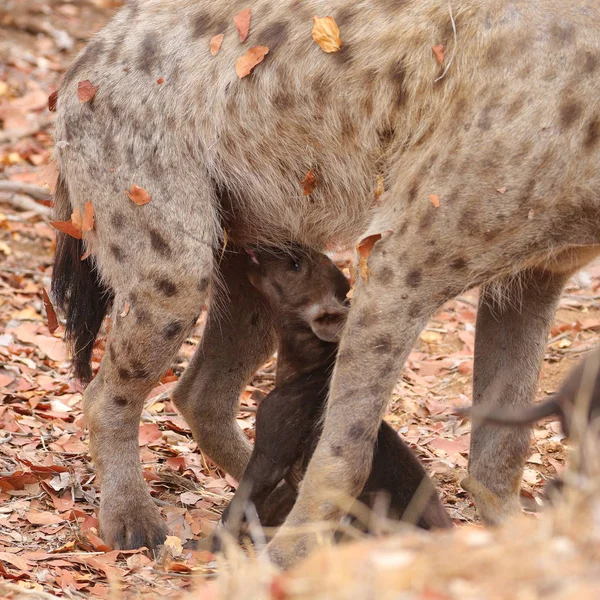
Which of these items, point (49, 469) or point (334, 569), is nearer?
point (334, 569)

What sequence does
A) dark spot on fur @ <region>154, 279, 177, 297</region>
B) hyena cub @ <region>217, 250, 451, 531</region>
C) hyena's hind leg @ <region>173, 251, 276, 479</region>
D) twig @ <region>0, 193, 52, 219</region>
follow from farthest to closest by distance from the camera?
twig @ <region>0, 193, 52, 219</region>
hyena's hind leg @ <region>173, 251, 276, 479</region>
dark spot on fur @ <region>154, 279, 177, 297</region>
hyena cub @ <region>217, 250, 451, 531</region>

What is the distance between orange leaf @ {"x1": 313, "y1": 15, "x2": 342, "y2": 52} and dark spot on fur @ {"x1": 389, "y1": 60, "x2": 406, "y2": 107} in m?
0.27

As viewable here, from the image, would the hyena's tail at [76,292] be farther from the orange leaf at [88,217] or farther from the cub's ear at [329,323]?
the cub's ear at [329,323]

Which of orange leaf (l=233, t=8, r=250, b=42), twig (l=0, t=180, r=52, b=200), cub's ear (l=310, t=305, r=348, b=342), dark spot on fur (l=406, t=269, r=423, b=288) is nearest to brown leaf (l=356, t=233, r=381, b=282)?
dark spot on fur (l=406, t=269, r=423, b=288)

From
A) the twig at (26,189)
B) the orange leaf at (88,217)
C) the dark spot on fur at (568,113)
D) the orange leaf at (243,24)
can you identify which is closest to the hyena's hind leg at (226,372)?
the orange leaf at (88,217)

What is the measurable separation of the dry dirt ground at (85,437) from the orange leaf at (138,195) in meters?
0.75

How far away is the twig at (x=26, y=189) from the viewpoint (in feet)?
28.5

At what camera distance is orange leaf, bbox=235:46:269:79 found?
4.61m

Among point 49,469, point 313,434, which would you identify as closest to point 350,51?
point 313,434

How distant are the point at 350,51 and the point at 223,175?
78 centimetres

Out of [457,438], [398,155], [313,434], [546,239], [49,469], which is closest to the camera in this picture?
[546,239]

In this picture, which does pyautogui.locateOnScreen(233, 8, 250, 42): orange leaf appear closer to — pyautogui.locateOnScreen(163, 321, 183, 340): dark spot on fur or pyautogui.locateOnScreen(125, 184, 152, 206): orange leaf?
pyautogui.locateOnScreen(125, 184, 152, 206): orange leaf

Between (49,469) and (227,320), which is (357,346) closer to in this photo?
(227,320)

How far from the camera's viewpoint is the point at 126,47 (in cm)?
487
